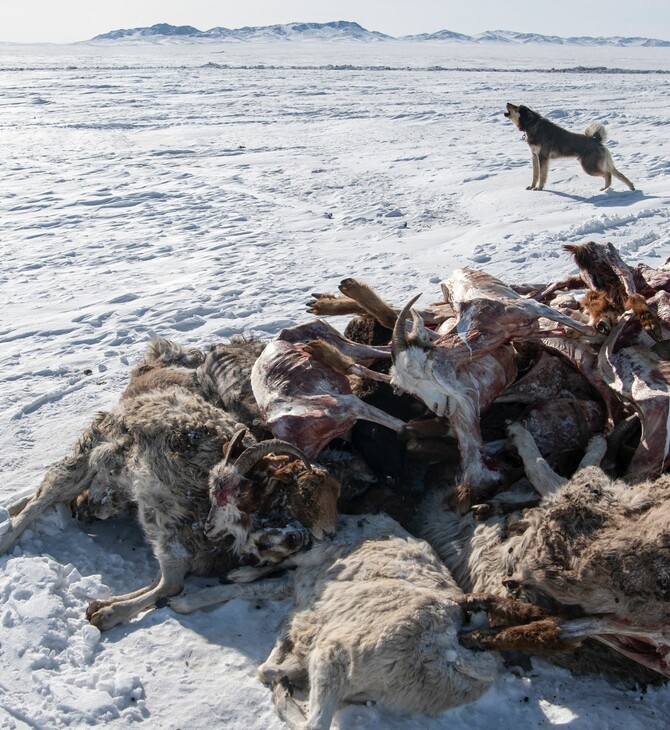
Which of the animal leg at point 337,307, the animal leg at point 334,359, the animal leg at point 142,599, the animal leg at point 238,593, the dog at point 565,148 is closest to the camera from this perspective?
the animal leg at point 142,599

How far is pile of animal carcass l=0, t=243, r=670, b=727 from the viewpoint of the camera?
10.0 feet

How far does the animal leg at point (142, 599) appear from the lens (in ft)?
11.7

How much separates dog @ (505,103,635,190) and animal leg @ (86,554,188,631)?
9212mm

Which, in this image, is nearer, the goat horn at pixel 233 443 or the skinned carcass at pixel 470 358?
the goat horn at pixel 233 443

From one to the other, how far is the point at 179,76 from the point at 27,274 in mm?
25158

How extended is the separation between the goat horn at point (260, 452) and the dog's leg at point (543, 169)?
28.9 feet

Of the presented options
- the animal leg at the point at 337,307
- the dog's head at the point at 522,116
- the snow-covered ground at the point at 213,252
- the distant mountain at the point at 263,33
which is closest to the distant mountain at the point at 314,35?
the distant mountain at the point at 263,33

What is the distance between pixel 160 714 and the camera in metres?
3.09

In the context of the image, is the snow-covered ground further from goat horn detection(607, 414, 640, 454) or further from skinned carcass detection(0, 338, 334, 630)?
goat horn detection(607, 414, 640, 454)

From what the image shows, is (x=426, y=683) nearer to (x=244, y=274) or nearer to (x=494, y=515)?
(x=494, y=515)

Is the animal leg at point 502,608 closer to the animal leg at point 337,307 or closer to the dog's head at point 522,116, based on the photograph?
the animal leg at point 337,307

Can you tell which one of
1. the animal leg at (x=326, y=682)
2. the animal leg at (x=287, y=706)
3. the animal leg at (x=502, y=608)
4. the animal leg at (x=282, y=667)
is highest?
the animal leg at (x=502, y=608)

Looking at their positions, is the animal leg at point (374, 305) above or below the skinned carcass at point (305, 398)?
above

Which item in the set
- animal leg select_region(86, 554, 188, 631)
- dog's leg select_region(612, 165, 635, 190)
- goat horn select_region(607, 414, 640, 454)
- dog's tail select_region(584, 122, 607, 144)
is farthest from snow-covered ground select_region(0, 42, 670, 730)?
goat horn select_region(607, 414, 640, 454)
